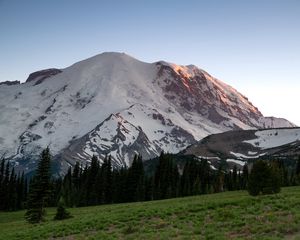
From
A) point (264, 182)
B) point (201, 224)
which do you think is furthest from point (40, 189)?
point (201, 224)

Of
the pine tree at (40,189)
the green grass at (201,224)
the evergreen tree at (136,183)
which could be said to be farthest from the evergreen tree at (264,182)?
the evergreen tree at (136,183)

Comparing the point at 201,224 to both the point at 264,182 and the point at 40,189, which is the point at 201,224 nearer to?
the point at 264,182

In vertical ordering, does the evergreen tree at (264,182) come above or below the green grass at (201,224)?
above

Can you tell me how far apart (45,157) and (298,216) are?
43329mm

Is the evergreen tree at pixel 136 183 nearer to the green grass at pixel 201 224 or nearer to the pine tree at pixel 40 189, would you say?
the pine tree at pixel 40 189

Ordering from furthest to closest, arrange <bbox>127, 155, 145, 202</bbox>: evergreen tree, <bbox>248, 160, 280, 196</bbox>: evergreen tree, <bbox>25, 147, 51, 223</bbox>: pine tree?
1. <bbox>127, 155, 145, 202</bbox>: evergreen tree
2. <bbox>25, 147, 51, 223</bbox>: pine tree
3. <bbox>248, 160, 280, 196</bbox>: evergreen tree

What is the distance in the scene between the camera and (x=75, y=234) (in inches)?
1298

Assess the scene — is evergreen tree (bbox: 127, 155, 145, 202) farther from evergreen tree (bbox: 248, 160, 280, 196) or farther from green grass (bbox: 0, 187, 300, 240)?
green grass (bbox: 0, 187, 300, 240)

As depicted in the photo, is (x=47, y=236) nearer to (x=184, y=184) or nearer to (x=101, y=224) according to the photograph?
(x=101, y=224)

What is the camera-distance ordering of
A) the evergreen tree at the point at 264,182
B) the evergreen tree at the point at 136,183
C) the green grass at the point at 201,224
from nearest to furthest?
1. the green grass at the point at 201,224
2. the evergreen tree at the point at 264,182
3. the evergreen tree at the point at 136,183

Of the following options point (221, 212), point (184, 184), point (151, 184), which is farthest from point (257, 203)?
point (184, 184)

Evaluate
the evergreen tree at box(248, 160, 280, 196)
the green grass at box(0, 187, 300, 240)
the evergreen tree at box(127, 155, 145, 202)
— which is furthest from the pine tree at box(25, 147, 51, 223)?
the evergreen tree at box(127, 155, 145, 202)

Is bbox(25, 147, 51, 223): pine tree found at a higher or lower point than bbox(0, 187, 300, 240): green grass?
higher

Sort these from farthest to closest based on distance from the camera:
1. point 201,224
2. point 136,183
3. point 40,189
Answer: point 136,183, point 40,189, point 201,224
